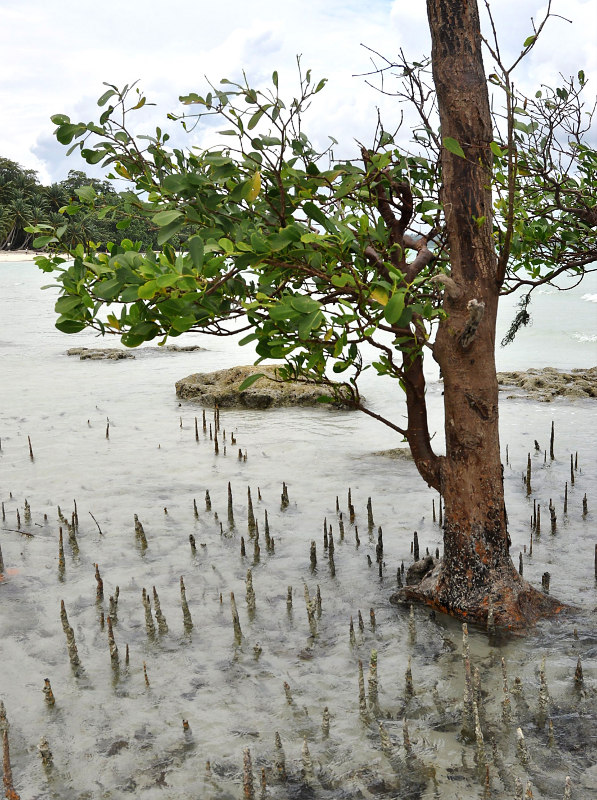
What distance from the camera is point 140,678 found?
3383 mm

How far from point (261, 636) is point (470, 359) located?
181cm

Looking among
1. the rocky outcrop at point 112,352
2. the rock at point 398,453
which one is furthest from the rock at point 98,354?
the rock at point 398,453

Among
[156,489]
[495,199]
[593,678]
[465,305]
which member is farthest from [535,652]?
[156,489]

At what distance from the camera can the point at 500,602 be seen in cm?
373

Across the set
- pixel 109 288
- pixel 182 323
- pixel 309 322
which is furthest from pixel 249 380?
pixel 109 288

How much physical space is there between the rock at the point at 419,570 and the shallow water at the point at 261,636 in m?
0.13

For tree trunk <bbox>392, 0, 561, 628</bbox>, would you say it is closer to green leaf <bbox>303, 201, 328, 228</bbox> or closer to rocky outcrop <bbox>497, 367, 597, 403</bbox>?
green leaf <bbox>303, 201, 328, 228</bbox>

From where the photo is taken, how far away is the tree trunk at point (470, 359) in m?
3.51

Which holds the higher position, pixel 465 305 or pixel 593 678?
pixel 465 305

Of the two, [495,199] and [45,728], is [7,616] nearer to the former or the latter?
[45,728]

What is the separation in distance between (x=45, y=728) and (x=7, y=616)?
1.13m

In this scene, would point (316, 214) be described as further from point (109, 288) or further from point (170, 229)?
point (109, 288)

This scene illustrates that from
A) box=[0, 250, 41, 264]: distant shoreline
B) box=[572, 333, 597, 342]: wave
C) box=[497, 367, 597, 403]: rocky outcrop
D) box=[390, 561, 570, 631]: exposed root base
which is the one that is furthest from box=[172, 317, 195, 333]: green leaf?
box=[0, 250, 41, 264]: distant shoreline

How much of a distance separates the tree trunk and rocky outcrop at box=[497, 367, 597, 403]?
7003mm
